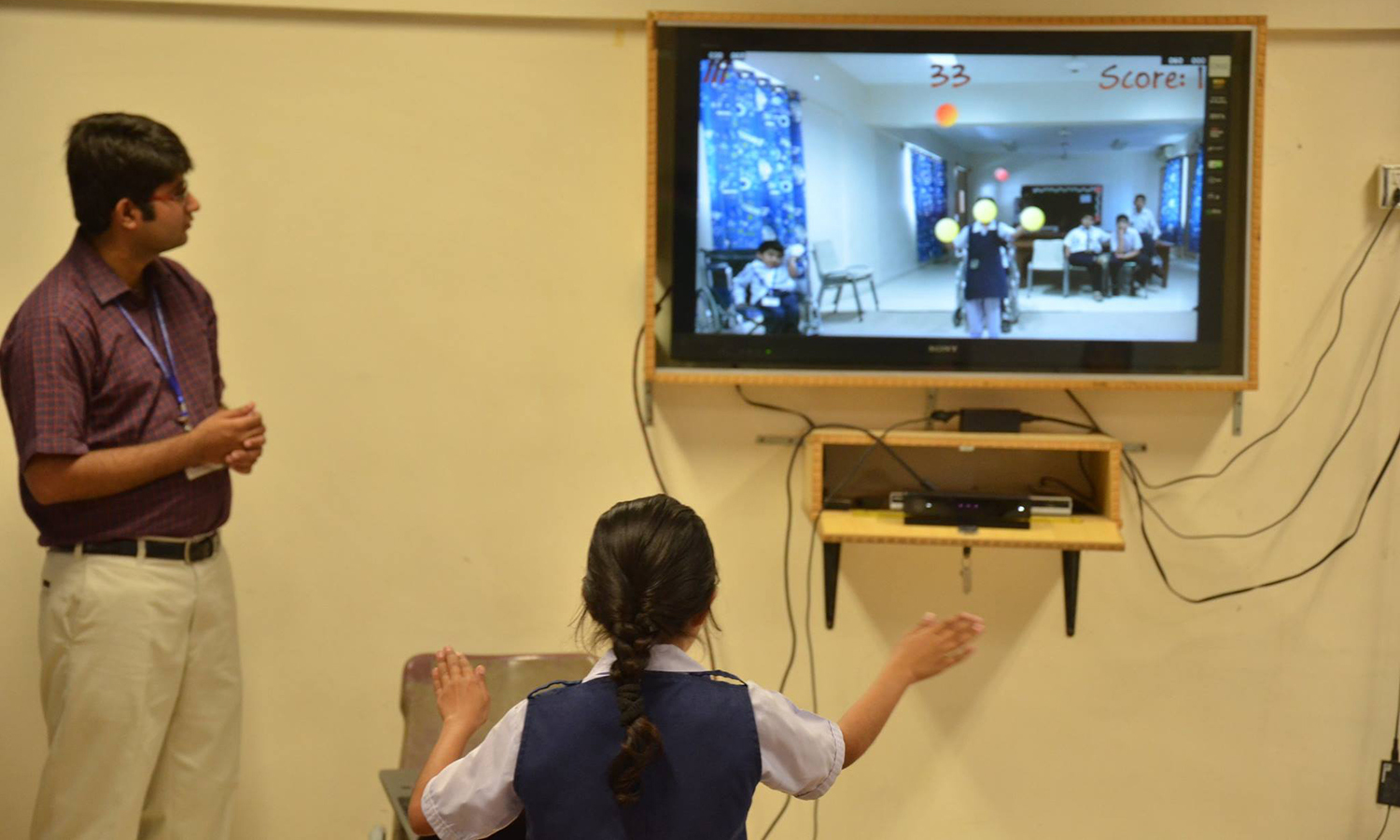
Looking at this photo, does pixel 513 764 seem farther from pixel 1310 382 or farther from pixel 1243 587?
pixel 1310 382

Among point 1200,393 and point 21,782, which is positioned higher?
point 1200,393

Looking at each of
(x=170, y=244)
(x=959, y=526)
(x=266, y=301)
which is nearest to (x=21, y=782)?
(x=266, y=301)

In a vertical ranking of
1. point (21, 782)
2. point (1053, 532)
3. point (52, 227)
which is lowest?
point (21, 782)

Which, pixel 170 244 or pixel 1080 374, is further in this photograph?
pixel 1080 374

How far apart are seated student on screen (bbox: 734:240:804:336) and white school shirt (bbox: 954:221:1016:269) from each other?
1.27ft

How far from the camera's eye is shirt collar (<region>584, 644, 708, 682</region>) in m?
1.51

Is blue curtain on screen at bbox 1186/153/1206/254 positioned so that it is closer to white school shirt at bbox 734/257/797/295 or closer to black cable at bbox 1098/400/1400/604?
black cable at bbox 1098/400/1400/604

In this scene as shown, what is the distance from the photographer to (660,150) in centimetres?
287

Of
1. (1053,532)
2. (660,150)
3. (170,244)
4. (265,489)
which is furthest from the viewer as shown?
(265,489)

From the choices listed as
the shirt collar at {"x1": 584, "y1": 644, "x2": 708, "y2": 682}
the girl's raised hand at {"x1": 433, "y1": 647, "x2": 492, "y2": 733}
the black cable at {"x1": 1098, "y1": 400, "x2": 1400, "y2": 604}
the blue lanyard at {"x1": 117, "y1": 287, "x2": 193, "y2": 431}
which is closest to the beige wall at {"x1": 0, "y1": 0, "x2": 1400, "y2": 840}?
the black cable at {"x1": 1098, "y1": 400, "x2": 1400, "y2": 604}

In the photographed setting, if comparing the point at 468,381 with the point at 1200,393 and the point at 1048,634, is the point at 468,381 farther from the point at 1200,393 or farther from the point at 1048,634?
the point at 1200,393

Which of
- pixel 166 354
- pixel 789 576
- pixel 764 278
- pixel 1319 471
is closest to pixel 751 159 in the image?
pixel 764 278

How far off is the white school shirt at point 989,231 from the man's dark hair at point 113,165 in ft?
5.69

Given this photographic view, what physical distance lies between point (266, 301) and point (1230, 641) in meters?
2.59
